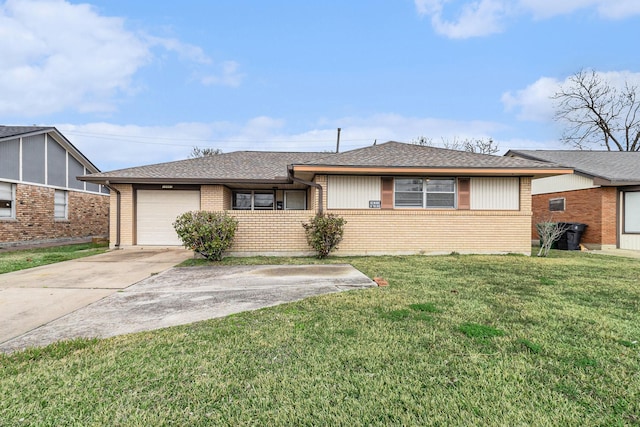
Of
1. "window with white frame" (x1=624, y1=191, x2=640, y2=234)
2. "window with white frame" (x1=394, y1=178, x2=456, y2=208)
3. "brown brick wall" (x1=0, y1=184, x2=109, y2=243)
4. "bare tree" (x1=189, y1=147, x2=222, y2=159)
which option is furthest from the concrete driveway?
"bare tree" (x1=189, y1=147, x2=222, y2=159)

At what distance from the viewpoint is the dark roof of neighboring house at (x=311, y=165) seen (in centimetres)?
965

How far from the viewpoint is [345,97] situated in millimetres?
22750

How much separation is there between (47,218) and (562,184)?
23664mm

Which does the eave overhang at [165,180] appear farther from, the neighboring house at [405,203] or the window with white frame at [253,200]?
the window with white frame at [253,200]

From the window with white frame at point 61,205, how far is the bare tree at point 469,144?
28.2 metres

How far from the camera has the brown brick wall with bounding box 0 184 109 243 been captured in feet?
42.9

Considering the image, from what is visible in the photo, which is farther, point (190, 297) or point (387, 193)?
point (387, 193)

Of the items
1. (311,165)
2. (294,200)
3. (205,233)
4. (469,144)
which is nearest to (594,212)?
(311,165)

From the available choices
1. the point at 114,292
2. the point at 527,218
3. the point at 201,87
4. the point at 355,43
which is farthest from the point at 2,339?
the point at 201,87

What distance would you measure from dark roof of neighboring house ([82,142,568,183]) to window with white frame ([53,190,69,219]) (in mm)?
6043

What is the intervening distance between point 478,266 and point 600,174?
9.42 m

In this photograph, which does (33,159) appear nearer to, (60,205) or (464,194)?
(60,205)

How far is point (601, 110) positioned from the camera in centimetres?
2670

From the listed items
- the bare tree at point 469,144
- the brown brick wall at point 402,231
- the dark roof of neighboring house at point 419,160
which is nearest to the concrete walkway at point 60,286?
the brown brick wall at point 402,231
